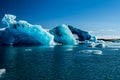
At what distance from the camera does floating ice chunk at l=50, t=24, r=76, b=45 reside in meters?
97.4

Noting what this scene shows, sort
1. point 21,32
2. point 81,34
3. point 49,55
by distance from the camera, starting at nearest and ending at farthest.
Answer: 1. point 49,55
2. point 21,32
3. point 81,34

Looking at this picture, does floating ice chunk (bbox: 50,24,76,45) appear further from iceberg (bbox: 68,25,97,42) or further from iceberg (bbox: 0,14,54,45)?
iceberg (bbox: 68,25,97,42)

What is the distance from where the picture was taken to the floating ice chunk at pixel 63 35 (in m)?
97.4

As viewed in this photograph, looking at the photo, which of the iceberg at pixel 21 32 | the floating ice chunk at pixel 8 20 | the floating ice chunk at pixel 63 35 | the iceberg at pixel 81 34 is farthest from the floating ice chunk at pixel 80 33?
the floating ice chunk at pixel 8 20

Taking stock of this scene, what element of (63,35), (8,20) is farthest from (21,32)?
(63,35)

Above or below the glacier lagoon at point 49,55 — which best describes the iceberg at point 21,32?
above

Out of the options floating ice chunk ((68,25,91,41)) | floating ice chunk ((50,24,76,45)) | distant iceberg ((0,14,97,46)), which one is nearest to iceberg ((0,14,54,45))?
distant iceberg ((0,14,97,46))

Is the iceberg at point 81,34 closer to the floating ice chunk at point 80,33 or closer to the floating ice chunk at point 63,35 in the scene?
the floating ice chunk at point 80,33

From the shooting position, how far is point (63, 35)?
9919 centimetres

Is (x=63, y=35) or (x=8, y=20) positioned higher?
(x=8, y=20)

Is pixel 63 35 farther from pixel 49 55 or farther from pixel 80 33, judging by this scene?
pixel 49 55

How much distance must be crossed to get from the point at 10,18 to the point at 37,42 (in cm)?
1274

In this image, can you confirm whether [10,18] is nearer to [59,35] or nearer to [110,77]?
[59,35]

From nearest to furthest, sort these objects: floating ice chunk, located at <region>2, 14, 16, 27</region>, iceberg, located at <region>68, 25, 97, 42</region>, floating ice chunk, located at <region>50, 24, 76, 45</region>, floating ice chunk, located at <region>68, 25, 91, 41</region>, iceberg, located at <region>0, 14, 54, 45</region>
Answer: iceberg, located at <region>0, 14, 54, 45</region>, floating ice chunk, located at <region>2, 14, 16, 27</region>, floating ice chunk, located at <region>50, 24, 76, 45</region>, iceberg, located at <region>68, 25, 97, 42</region>, floating ice chunk, located at <region>68, 25, 91, 41</region>
